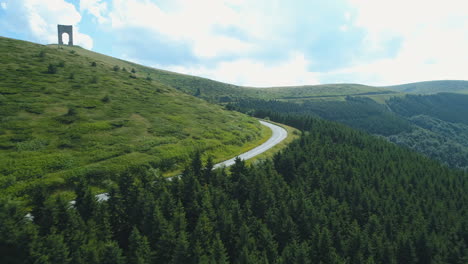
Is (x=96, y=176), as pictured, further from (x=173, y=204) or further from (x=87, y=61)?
(x=87, y=61)

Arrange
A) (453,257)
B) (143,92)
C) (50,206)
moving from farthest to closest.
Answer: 1. (143,92)
2. (453,257)
3. (50,206)

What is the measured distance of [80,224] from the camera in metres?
25.3

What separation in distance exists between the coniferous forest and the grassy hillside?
677cm

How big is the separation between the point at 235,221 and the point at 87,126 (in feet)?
145

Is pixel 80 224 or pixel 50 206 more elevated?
pixel 50 206

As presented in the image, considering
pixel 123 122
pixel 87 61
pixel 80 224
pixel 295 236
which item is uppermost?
pixel 87 61

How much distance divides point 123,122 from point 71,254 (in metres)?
48.1

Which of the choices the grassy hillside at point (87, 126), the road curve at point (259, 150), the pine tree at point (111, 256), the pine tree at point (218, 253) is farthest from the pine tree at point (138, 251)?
the road curve at point (259, 150)

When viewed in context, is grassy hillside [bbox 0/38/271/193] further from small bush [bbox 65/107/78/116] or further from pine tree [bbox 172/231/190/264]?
pine tree [bbox 172/231/190/264]

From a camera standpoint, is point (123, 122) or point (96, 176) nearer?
point (96, 176)

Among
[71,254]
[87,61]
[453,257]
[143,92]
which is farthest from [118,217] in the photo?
[87,61]

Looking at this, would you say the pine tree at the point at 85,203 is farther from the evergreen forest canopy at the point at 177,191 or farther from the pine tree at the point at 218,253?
the pine tree at the point at 218,253

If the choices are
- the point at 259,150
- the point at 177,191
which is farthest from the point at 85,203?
the point at 259,150

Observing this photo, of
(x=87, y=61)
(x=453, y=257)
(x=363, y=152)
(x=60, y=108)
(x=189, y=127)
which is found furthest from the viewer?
(x=87, y=61)
